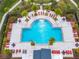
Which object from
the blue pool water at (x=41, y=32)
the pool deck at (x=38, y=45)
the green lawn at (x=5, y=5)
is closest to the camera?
the pool deck at (x=38, y=45)

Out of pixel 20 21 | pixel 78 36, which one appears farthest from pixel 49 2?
pixel 78 36

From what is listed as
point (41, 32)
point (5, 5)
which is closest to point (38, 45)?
point (41, 32)

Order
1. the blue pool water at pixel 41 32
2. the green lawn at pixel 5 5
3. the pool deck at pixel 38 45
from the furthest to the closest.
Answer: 1. the green lawn at pixel 5 5
2. the blue pool water at pixel 41 32
3. the pool deck at pixel 38 45

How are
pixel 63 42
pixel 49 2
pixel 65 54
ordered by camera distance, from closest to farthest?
pixel 65 54, pixel 63 42, pixel 49 2

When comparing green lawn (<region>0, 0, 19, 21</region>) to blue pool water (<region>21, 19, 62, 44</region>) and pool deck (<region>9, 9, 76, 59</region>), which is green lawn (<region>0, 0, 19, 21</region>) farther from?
blue pool water (<region>21, 19, 62, 44</region>)

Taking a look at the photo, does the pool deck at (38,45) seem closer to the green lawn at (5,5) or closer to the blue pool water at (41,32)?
the blue pool water at (41,32)

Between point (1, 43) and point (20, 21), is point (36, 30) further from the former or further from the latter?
point (1, 43)

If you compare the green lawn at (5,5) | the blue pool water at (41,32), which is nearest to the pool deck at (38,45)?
the blue pool water at (41,32)

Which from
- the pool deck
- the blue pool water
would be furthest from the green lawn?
the blue pool water
